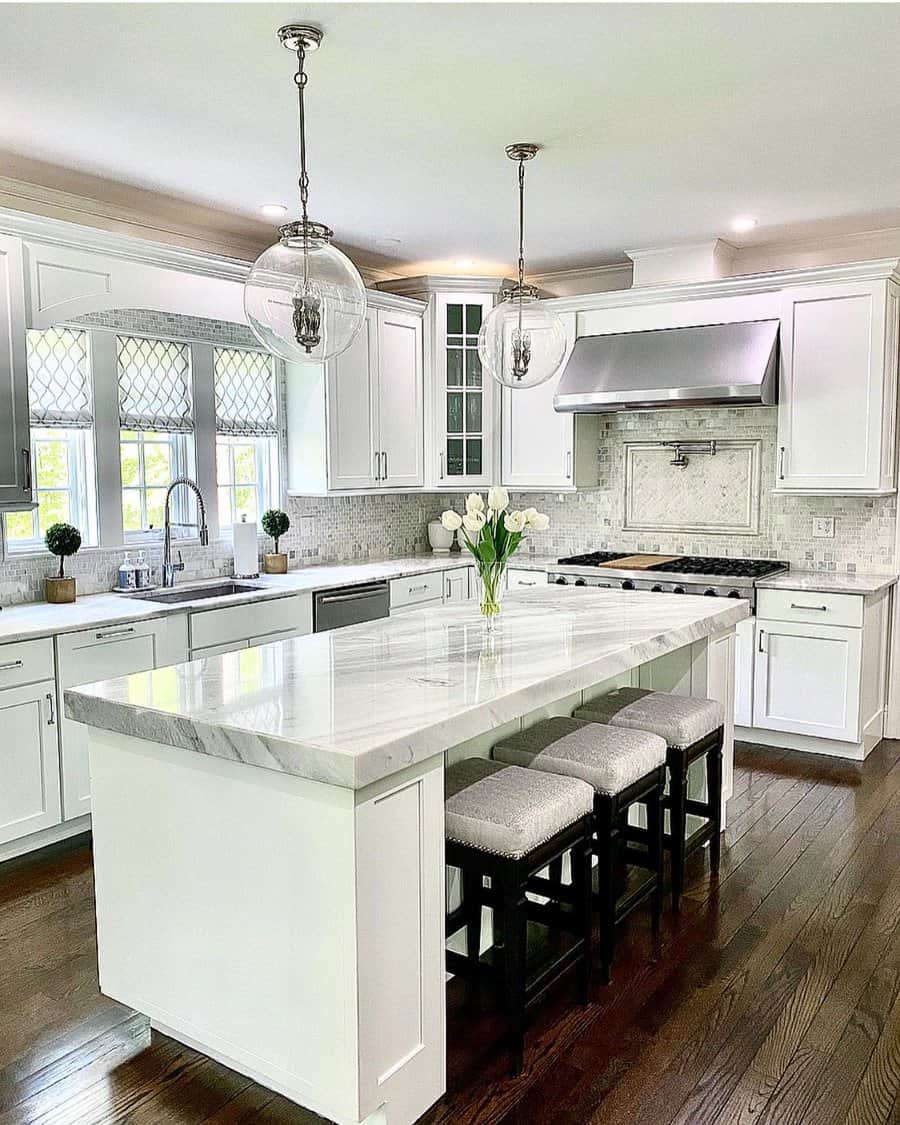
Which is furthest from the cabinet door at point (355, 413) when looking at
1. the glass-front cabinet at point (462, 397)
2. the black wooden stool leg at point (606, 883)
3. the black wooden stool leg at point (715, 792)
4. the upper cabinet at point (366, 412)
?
the black wooden stool leg at point (606, 883)

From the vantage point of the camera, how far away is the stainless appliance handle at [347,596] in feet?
16.3

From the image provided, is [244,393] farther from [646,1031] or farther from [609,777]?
[646,1031]

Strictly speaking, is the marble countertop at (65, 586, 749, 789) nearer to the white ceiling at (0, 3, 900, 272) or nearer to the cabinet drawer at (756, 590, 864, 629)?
the cabinet drawer at (756, 590, 864, 629)

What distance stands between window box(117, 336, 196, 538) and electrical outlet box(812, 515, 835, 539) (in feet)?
11.3

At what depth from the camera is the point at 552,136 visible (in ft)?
11.9

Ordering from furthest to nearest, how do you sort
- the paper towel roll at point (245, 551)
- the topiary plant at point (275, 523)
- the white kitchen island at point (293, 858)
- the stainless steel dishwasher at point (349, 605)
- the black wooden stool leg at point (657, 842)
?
the topiary plant at point (275, 523)
the paper towel roll at point (245, 551)
the stainless steel dishwasher at point (349, 605)
the black wooden stool leg at point (657, 842)
the white kitchen island at point (293, 858)

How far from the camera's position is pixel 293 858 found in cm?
209

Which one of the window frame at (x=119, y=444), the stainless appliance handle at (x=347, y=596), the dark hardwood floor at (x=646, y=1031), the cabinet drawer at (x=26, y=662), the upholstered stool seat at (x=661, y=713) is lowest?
the dark hardwood floor at (x=646, y=1031)

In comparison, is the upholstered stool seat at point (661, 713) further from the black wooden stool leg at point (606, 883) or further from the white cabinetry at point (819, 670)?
the white cabinetry at point (819, 670)

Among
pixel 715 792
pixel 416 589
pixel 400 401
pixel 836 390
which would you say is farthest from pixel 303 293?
pixel 836 390

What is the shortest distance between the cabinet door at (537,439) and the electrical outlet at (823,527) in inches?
56.6

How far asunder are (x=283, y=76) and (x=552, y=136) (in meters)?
1.10

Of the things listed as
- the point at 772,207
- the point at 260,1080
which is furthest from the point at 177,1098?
the point at 772,207

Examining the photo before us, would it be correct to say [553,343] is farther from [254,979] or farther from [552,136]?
[254,979]
